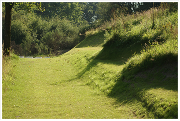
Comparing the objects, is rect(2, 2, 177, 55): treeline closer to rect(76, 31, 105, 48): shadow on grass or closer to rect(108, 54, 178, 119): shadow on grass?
rect(76, 31, 105, 48): shadow on grass

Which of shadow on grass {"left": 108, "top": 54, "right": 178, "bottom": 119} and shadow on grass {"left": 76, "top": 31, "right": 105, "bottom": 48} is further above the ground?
shadow on grass {"left": 108, "top": 54, "right": 178, "bottom": 119}

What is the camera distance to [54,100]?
20.6ft

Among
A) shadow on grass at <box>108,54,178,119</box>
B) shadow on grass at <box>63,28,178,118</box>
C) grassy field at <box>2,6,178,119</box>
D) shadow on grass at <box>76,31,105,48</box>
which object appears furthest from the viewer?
shadow on grass at <box>76,31,105,48</box>

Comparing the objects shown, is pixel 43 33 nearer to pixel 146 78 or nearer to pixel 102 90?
pixel 102 90

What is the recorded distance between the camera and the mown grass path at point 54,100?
5.15m

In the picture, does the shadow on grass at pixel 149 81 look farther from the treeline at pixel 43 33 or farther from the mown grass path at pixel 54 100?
the treeline at pixel 43 33

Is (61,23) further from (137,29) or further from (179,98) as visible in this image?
(179,98)

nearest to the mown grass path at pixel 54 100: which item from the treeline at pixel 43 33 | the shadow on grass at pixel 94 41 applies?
the shadow on grass at pixel 94 41

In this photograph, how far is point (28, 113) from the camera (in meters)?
5.27

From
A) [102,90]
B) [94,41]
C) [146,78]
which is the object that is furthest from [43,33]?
[146,78]

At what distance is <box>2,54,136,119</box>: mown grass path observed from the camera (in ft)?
16.9

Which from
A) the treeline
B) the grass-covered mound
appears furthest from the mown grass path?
the treeline

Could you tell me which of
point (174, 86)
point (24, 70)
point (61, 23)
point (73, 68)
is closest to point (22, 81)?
point (24, 70)

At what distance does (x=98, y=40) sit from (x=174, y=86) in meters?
15.6
